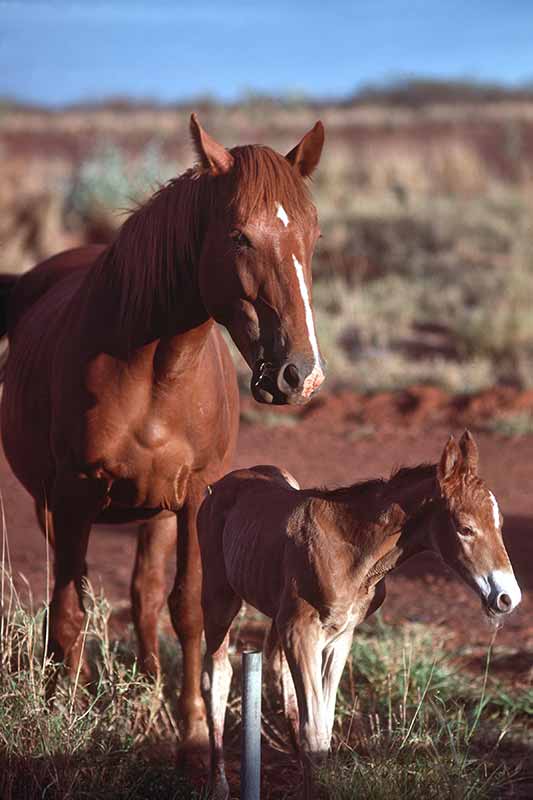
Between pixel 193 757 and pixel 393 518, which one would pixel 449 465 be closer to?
pixel 393 518

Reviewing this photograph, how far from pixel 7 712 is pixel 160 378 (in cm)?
133

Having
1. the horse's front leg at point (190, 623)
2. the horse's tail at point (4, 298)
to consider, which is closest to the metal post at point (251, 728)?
the horse's front leg at point (190, 623)

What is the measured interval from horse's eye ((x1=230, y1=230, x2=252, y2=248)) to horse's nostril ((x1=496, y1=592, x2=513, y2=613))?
141cm

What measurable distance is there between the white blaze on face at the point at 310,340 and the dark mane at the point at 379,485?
0.31m

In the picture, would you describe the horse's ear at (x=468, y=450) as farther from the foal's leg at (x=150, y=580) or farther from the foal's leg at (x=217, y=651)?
the foal's leg at (x=150, y=580)

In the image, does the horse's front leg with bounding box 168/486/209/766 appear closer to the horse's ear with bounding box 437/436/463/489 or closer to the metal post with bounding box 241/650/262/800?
the metal post with bounding box 241/650/262/800

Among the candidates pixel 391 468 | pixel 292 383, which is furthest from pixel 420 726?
pixel 391 468

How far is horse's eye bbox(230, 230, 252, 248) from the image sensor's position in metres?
4.04

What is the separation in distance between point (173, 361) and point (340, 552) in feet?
4.35

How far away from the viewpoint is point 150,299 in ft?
15.1

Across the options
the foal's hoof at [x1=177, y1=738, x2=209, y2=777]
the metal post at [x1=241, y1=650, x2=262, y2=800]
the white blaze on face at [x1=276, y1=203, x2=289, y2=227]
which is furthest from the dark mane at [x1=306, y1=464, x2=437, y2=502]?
the foal's hoof at [x1=177, y1=738, x2=209, y2=777]

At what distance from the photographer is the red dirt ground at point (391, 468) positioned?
6.71m

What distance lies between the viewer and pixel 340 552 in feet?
12.0

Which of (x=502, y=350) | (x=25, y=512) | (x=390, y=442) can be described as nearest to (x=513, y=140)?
(x=502, y=350)
